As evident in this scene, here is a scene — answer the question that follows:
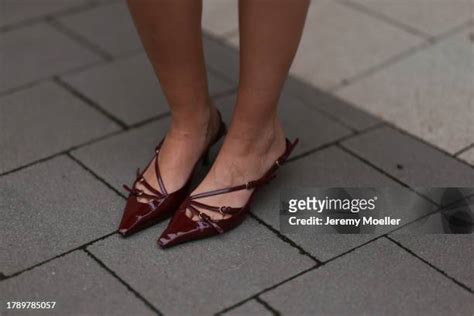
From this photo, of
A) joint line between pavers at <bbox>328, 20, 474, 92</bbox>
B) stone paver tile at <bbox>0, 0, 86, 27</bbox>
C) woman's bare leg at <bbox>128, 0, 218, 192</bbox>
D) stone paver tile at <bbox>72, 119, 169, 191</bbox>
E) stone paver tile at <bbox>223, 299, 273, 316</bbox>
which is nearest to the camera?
stone paver tile at <bbox>223, 299, 273, 316</bbox>

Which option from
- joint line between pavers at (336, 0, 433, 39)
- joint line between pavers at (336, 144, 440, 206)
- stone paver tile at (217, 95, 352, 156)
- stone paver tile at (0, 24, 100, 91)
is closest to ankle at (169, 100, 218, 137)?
stone paver tile at (217, 95, 352, 156)

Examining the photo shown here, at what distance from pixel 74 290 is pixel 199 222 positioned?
346mm

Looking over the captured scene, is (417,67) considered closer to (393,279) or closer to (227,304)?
(393,279)

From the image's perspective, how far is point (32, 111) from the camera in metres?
2.77

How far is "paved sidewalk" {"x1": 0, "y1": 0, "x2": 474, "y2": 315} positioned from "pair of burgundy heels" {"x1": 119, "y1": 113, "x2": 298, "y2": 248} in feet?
0.11

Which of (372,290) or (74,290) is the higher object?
(372,290)

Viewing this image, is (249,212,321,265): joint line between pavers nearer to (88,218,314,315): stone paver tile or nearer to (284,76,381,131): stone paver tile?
(88,218,314,315): stone paver tile

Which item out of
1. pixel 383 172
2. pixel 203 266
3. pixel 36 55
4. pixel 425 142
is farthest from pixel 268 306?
pixel 36 55

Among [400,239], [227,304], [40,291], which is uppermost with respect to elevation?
[400,239]

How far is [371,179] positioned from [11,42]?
1.48 metres

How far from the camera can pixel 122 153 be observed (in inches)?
100

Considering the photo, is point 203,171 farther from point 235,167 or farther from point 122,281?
point 122,281

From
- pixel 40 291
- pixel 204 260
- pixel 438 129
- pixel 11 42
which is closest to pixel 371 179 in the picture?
pixel 438 129

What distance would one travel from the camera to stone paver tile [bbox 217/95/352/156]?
262 centimetres
